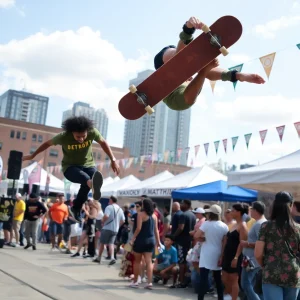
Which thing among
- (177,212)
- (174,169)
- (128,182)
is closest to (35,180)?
(128,182)

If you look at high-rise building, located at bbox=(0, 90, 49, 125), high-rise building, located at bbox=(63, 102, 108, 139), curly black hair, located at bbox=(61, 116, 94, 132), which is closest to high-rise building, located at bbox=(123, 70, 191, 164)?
high-rise building, located at bbox=(63, 102, 108, 139)

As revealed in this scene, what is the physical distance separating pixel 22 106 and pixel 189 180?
14329 centimetres

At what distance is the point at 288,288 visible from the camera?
4.16 m

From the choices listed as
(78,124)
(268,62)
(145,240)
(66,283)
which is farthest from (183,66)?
(268,62)

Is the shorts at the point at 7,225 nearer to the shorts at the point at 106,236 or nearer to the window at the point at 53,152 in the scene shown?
the shorts at the point at 106,236

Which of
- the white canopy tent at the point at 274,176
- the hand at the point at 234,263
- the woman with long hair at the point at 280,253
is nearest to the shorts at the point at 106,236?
the white canopy tent at the point at 274,176

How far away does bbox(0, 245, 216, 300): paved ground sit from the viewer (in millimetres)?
6750

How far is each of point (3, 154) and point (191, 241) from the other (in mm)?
64737

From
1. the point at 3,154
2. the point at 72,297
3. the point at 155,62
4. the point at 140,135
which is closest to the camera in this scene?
the point at 155,62

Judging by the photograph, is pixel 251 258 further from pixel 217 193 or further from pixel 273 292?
pixel 217 193

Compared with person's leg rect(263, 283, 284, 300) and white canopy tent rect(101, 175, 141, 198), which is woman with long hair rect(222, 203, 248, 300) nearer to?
person's leg rect(263, 283, 284, 300)

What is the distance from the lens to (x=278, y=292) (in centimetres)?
416

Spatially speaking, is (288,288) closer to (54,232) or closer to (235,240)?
(235,240)

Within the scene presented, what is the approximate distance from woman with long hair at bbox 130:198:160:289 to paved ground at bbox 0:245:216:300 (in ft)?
1.16
